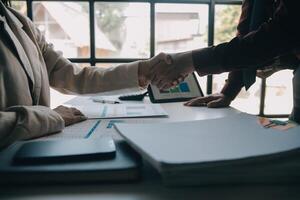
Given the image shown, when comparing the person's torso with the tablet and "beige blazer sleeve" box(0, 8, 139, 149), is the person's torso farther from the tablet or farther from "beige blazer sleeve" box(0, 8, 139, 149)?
the tablet

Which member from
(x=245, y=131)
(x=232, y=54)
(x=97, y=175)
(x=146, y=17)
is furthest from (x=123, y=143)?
(x=146, y=17)

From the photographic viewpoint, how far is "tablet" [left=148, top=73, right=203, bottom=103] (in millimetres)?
1468

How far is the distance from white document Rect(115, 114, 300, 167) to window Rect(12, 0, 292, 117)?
6.58ft

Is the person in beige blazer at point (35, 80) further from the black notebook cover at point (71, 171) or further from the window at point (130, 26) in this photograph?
the window at point (130, 26)

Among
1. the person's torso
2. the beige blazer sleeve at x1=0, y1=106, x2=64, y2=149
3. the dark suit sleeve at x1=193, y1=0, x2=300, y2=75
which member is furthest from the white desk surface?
the dark suit sleeve at x1=193, y1=0, x2=300, y2=75

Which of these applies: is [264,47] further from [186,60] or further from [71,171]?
[71,171]

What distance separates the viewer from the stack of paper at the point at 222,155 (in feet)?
1.44

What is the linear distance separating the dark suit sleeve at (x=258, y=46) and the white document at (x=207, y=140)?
35 cm

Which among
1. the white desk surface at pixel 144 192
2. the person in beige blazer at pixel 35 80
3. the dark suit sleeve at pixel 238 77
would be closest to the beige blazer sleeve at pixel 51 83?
the person in beige blazer at pixel 35 80

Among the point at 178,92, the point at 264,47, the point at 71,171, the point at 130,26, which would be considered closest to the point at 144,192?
the point at 71,171

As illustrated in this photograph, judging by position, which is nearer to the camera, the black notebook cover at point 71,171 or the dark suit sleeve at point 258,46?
the black notebook cover at point 71,171

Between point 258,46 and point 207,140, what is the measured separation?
545 millimetres

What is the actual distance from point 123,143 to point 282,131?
31 centimetres

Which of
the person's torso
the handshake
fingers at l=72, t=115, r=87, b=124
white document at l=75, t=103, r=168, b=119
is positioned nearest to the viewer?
the person's torso
